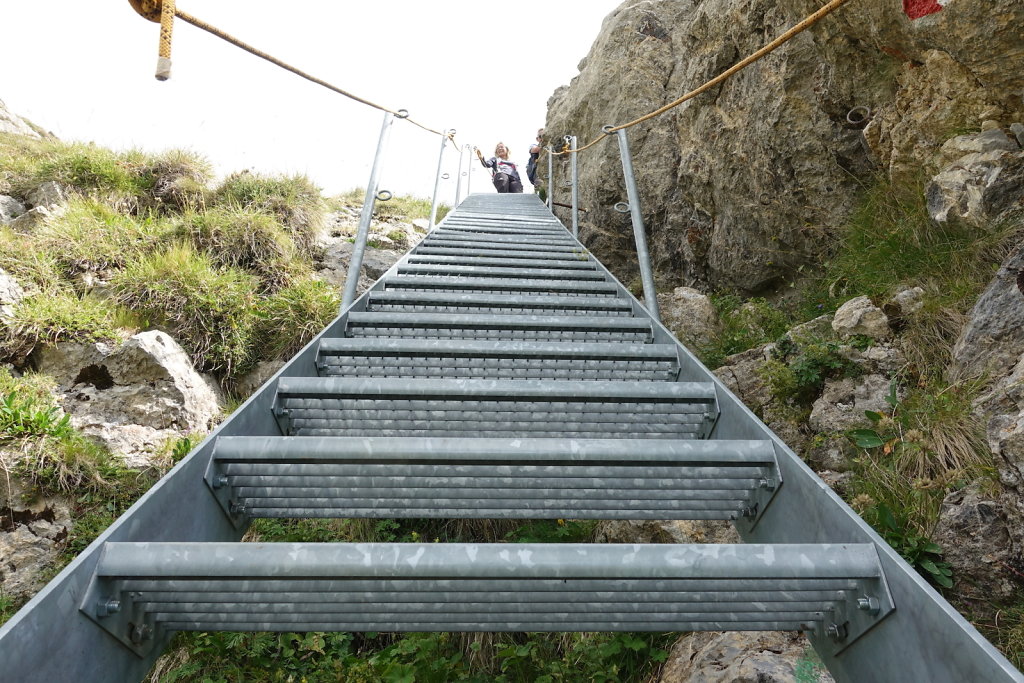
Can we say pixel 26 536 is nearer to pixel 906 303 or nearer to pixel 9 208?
pixel 9 208

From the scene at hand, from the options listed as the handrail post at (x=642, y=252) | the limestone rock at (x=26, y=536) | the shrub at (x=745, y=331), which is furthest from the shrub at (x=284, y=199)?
the shrub at (x=745, y=331)

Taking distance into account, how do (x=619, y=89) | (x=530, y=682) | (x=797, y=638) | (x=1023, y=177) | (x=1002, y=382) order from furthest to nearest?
(x=619, y=89) → (x=530, y=682) → (x=1023, y=177) → (x=1002, y=382) → (x=797, y=638)

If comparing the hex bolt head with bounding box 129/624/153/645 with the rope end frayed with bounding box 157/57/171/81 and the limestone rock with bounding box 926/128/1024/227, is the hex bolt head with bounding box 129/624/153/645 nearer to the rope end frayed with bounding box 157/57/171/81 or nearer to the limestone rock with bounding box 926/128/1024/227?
the rope end frayed with bounding box 157/57/171/81

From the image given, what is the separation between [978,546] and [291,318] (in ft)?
14.2

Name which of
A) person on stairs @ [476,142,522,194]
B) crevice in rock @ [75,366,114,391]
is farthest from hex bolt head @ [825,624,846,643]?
person on stairs @ [476,142,522,194]

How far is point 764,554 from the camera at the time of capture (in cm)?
97

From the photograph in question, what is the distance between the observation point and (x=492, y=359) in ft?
7.05

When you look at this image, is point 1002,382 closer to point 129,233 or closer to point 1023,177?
point 1023,177

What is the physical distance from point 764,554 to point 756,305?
143 inches

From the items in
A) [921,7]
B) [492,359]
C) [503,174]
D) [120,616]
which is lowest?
[120,616]

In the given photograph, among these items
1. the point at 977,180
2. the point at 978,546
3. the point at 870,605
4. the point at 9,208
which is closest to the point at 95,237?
the point at 9,208

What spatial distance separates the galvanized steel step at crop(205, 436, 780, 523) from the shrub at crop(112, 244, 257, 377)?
129 inches

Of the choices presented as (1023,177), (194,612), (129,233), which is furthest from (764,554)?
(129,233)

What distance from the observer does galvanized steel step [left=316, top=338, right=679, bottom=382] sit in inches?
81.5
